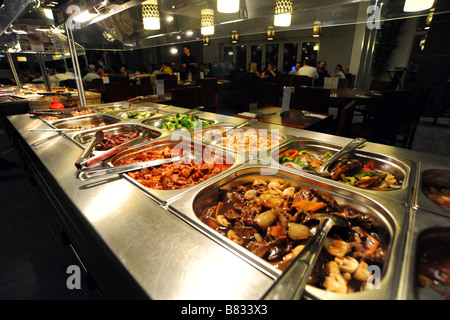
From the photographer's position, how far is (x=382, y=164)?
141 centimetres

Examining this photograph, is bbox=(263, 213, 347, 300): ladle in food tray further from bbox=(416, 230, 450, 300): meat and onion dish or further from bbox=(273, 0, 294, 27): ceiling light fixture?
bbox=(273, 0, 294, 27): ceiling light fixture

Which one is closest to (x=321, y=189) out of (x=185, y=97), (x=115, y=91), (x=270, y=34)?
(x=185, y=97)

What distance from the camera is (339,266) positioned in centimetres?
75

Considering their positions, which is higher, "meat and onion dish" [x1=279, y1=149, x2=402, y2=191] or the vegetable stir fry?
the vegetable stir fry

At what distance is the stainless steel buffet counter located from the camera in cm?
58

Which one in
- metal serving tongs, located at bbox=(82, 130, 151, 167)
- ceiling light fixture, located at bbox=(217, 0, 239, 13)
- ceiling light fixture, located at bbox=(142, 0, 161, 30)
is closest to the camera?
metal serving tongs, located at bbox=(82, 130, 151, 167)

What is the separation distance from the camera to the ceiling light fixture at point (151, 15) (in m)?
2.31

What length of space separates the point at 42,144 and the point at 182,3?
174 centimetres

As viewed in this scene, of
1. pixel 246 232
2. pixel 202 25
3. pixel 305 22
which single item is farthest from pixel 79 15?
pixel 246 232

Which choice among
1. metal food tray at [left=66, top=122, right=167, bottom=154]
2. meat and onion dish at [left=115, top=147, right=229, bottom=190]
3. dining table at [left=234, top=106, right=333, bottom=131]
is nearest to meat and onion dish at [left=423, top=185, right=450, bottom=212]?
meat and onion dish at [left=115, top=147, right=229, bottom=190]

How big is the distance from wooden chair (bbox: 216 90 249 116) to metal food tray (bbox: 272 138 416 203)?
2.11 meters

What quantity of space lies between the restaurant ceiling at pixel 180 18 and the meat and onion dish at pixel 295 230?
57.2 inches

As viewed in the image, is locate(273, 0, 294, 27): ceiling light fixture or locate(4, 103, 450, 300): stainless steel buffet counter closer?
locate(4, 103, 450, 300): stainless steel buffet counter

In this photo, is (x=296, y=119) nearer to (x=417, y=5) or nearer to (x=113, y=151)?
(x=417, y=5)
